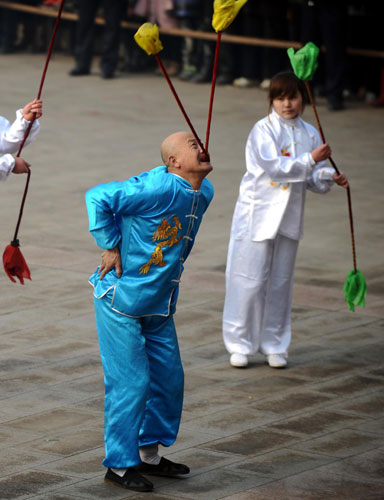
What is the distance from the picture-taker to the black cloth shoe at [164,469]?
5035mm

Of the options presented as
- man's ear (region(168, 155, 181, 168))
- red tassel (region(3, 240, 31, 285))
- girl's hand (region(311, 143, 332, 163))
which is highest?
man's ear (region(168, 155, 181, 168))

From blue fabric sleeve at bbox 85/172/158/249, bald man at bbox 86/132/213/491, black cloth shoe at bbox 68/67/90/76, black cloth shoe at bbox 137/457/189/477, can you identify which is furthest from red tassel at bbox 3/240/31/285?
black cloth shoe at bbox 68/67/90/76

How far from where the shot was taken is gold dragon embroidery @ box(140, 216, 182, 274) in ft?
16.1

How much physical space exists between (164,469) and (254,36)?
12.7 metres

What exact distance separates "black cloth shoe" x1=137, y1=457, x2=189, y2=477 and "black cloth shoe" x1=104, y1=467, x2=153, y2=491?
0.16 meters

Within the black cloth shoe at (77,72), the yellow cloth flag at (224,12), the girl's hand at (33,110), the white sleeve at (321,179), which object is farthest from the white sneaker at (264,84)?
the yellow cloth flag at (224,12)

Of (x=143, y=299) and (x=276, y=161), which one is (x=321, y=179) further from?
(x=143, y=299)

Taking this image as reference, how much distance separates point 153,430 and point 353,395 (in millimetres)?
1624

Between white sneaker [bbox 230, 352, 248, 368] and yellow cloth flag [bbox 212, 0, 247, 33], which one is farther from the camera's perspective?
white sneaker [bbox 230, 352, 248, 368]

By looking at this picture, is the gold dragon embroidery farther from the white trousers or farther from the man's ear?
the white trousers

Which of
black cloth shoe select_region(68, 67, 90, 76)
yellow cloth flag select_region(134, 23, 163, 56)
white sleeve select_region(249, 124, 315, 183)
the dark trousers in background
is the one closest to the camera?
yellow cloth flag select_region(134, 23, 163, 56)

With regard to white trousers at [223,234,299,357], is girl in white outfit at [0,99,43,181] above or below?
above

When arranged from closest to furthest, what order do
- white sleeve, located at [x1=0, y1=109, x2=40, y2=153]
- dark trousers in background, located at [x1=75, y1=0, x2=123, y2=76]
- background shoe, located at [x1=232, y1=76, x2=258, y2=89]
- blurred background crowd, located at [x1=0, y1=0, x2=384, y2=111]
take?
1. white sleeve, located at [x1=0, y1=109, x2=40, y2=153]
2. blurred background crowd, located at [x1=0, y1=0, x2=384, y2=111]
3. dark trousers in background, located at [x1=75, y1=0, x2=123, y2=76]
4. background shoe, located at [x1=232, y1=76, x2=258, y2=89]

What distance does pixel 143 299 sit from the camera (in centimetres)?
491
